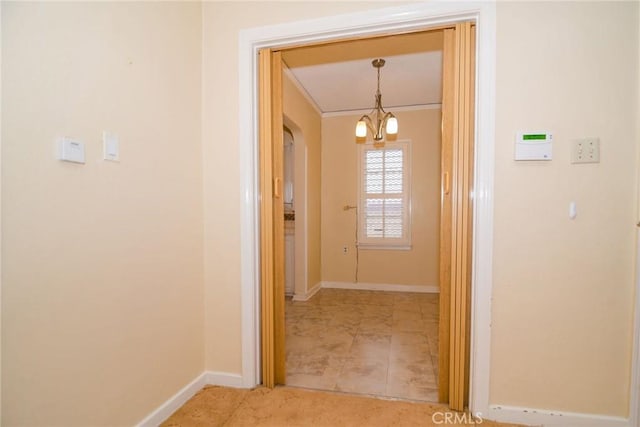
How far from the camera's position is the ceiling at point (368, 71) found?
2.63 metres

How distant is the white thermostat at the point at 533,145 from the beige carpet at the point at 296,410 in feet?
4.47

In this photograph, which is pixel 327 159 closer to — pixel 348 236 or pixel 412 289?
pixel 348 236

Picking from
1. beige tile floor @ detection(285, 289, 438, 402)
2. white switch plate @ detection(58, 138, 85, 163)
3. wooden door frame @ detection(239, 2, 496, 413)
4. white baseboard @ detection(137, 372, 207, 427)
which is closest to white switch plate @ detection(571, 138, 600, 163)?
wooden door frame @ detection(239, 2, 496, 413)

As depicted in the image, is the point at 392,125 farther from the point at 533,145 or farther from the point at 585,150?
Result: the point at 585,150

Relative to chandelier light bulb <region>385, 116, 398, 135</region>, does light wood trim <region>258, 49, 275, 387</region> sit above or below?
below

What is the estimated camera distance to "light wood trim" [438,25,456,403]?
1679 mm

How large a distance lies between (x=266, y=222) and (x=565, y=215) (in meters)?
1.59

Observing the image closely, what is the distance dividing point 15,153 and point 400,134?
4080 mm

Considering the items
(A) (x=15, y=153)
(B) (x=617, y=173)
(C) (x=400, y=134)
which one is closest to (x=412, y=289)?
(C) (x=400, y=134)

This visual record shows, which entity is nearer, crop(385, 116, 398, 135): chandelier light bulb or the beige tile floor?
the beige tile floor

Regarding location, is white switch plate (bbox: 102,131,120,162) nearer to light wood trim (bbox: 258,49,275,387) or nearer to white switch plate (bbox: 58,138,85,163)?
white switch plate (bbox: 58,138,85,163)

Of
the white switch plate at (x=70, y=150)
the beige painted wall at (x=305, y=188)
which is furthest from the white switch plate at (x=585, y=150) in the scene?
the beige painted wall at (x=305, y=188)

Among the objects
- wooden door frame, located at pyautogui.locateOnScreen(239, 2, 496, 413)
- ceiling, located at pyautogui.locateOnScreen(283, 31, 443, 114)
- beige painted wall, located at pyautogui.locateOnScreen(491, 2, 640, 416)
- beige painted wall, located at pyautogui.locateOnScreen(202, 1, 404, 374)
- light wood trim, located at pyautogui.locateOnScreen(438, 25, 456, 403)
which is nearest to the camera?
beige painted wall, located at pyautogui.locateOnScreen(491, 2, 640, 416)

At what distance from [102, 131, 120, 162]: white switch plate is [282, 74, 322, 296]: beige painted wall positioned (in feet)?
7.87
